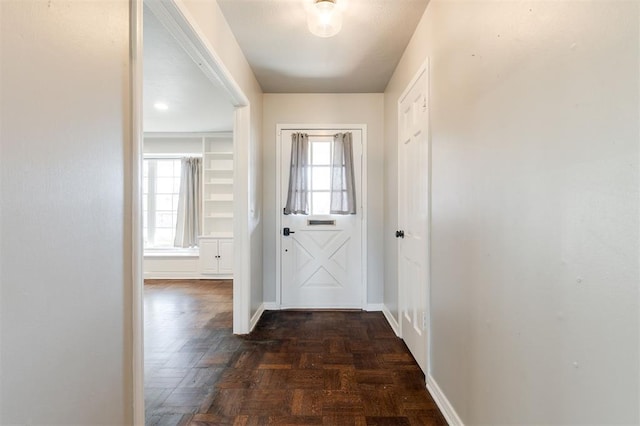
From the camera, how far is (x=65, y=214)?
2.89 feet

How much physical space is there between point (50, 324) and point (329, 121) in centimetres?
316

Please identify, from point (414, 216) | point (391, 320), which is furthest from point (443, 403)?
point (391, 320)

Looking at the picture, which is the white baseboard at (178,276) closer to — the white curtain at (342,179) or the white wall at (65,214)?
the white curtain at (342,179)

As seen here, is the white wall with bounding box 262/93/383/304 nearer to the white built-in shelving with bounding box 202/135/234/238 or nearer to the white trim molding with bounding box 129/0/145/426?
the white built-in shelving with bounding box 202/135/234/238

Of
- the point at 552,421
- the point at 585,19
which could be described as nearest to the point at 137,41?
the point at 585,19

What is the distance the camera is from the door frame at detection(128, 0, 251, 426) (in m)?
1.16

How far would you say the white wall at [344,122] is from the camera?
11.7ft

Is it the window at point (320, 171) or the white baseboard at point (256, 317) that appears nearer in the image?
the white baseboard at point (256, 317)

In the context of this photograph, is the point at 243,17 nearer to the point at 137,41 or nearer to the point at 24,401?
the point at 137,41

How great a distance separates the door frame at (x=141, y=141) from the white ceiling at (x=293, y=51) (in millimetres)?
355

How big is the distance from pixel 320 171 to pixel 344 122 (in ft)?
2.03

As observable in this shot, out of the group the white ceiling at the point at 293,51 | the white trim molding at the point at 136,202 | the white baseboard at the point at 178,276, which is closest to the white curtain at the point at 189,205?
the white baseboard at the point at 178,276

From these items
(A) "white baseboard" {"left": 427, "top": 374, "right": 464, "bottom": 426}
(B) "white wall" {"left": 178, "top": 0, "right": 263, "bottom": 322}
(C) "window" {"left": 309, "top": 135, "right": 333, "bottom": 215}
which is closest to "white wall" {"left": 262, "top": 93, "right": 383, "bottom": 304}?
(B) "white wall" {"left": 178, "top": 0, "right": 263, "bottom": 322}

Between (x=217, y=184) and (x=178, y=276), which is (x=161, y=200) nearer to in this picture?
(x=217, y=184)
